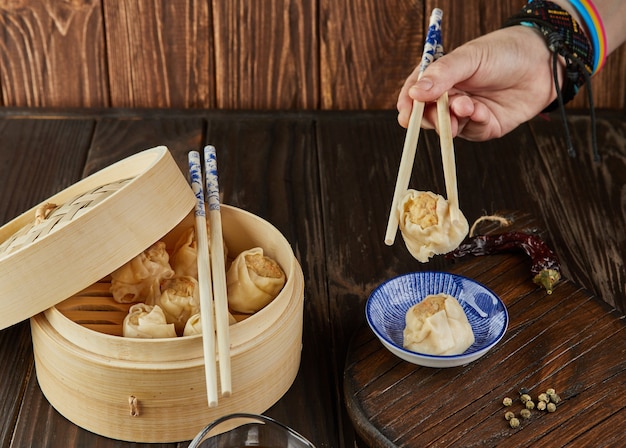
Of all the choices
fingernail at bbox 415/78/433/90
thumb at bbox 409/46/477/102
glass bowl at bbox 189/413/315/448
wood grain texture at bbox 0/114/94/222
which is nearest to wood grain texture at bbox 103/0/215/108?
wood grain texture at bbox 0/114/94/222

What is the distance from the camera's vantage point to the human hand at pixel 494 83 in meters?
1.73

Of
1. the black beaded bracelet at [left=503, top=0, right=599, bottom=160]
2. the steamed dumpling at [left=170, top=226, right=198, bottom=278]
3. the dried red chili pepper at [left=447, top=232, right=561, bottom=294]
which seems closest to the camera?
the steamed dumpling at [left=170, top=226, right=198, bottom=278]

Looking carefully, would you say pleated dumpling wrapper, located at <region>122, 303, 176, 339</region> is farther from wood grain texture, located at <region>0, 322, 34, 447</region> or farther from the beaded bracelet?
the beaded bracelet

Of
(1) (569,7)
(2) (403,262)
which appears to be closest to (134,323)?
(2) (403,262)

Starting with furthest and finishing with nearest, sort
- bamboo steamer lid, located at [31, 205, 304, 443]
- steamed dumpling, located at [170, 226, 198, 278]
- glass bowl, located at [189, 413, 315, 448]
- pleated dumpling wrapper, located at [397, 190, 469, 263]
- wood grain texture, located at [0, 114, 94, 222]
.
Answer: wood grain texture, located at [0, 114, 94, 222] < steamed dumpling, located at [170, 226, 198, 278] < pleated dumpling wrapper, located at [397, 190, 469, 263] < bamboo steamer lid, located at [31, 205, 304, 443] < glass bowl, located at [189, 413, 315, 448]

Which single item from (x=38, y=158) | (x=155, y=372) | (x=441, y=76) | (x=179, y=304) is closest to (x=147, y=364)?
(x=155, y=372)

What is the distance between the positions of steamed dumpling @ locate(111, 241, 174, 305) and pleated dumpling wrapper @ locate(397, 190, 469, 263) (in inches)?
16.7

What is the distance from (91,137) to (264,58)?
563 millimetres

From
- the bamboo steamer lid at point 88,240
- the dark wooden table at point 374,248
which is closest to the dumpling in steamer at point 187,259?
the bamboo steamer lid at point 88,240

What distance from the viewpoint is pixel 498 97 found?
2000mm

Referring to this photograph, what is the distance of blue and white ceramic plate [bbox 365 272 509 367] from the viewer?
4.88ft

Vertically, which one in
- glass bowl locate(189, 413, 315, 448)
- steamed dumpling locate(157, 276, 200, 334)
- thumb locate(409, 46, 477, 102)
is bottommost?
glass bowl locate(189, 413, 315, 448)

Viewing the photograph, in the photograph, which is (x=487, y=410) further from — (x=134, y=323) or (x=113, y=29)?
(x=113, y=29)

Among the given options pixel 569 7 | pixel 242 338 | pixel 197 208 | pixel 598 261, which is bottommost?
pixel 598 261
